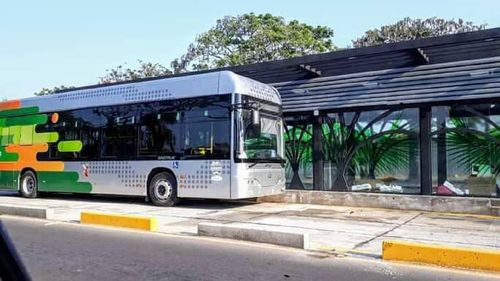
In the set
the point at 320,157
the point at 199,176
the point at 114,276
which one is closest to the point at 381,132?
the point at 320,157

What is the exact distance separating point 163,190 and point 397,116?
21.3 feet

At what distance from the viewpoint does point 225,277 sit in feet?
21.4

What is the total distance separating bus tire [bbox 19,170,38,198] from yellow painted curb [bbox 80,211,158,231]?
23.3 feet

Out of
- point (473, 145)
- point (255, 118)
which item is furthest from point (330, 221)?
point (473, 145)

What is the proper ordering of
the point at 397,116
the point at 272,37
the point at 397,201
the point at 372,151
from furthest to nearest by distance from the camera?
the point at 272,37 < the point at 372,151 < the point at 397,116 < the point at 397,201

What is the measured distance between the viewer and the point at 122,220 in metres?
11.0

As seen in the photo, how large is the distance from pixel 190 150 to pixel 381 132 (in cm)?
518

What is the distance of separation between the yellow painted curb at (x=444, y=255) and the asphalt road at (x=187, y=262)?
0.74 ft

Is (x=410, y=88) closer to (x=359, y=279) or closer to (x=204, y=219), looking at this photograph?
(x=204, y=219)

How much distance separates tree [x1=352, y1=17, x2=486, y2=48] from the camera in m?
38.9

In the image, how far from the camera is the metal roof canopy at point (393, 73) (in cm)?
1301

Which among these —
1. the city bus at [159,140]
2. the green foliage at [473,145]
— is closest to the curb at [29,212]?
the city bus at [159,140]

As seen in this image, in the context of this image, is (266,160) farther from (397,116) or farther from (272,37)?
(272,37)

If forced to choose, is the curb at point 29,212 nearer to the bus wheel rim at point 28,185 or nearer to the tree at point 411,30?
the bus wheel rim at point 28,185
